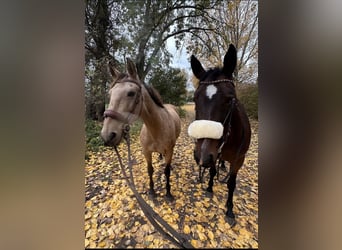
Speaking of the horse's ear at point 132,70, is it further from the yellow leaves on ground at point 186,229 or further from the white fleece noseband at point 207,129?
the yellow leaves on ground at point 186,229

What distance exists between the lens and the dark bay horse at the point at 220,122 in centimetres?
74

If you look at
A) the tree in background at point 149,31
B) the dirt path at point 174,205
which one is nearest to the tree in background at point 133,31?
the tree in background at point 149,31

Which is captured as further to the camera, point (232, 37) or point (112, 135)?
point (232, 37)

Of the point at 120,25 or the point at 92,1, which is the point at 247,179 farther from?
the point at 92,1

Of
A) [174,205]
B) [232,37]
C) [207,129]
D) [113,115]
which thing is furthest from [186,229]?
[232,37]

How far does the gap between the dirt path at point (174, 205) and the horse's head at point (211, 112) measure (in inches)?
4.2

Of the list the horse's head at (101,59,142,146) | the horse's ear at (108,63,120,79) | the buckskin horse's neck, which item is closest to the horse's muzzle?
the horse's head at (101,59,142,146)

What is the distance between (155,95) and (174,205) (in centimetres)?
54

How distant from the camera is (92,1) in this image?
35.3 inches

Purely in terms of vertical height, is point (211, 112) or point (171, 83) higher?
point (171, 83)

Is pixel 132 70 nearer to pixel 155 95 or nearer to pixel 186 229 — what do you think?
pixel 155 95

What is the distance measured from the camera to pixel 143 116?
0.87 m

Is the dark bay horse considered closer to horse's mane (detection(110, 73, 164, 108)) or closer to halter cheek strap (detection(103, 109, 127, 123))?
horse's mane (detection(110, 73, 164, 108))
